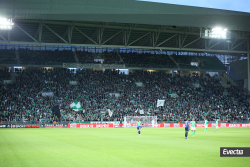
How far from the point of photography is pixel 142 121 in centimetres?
4884

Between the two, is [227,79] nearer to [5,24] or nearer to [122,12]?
[122,12]

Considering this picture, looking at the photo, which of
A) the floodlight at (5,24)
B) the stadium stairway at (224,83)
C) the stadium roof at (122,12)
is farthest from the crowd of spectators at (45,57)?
the stadium stairway at (224,83)

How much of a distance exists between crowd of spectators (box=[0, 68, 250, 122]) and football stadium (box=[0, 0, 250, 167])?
193 millimetres

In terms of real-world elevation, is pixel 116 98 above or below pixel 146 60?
below

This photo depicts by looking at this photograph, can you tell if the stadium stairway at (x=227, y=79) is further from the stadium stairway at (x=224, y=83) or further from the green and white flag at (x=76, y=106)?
the green and white flag at (x=76, y=106)

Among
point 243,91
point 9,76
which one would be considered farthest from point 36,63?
point 243,91

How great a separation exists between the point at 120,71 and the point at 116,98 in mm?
11461

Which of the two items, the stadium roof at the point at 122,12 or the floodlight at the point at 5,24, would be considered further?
the floodlight at the point at 5,24

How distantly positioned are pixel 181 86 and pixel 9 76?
37.7 meters

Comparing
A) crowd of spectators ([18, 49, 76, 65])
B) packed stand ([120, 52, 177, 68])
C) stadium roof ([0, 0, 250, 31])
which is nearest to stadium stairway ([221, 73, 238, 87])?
packed stand ([120, 52, 177, 68])

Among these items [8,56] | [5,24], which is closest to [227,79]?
[8,56]

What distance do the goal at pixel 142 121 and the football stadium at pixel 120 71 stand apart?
18cm

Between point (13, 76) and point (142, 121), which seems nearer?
point (142, 121)

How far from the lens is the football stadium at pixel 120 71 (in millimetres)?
40594
